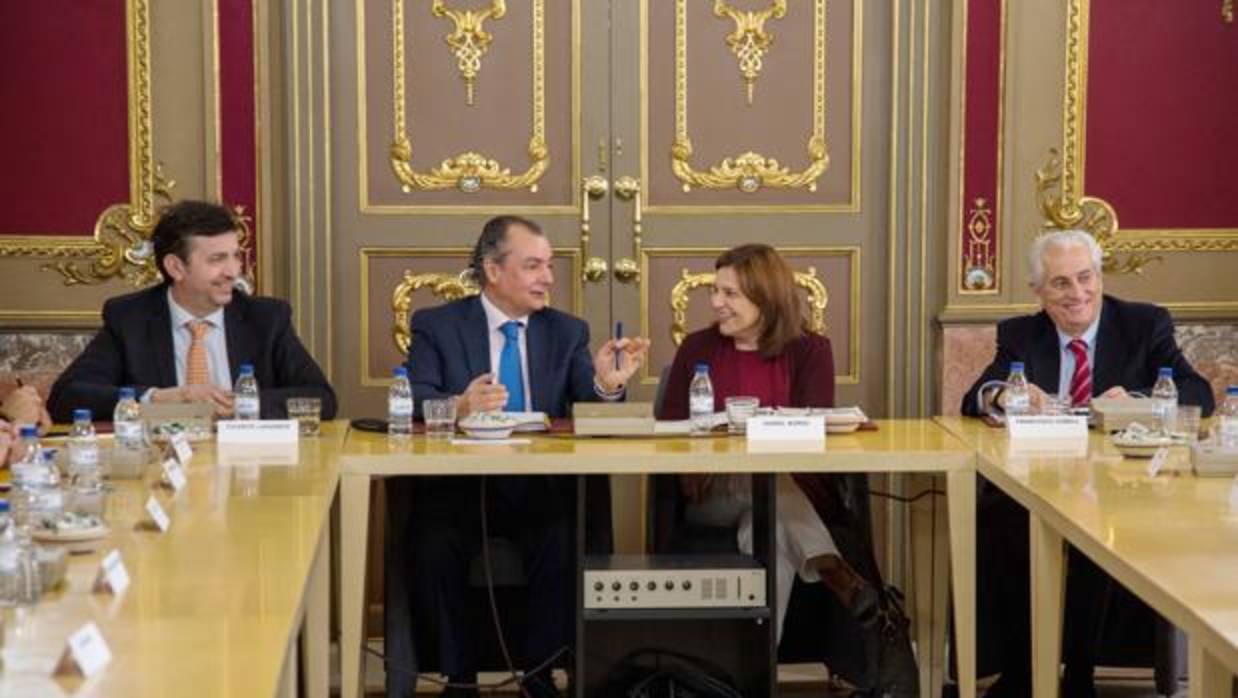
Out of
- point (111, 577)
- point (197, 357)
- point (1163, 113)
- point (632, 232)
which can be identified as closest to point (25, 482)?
point (111, 577)

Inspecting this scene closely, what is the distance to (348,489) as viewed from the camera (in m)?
4.14

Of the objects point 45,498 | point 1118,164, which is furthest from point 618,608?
point 1118,164

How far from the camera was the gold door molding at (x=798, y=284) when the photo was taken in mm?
6035

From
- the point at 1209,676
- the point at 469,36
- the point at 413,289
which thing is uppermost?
the point at 469,36

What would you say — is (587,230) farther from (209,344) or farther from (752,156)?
(209,344)

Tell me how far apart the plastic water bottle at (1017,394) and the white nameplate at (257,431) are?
175cm

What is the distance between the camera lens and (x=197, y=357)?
4.91 m

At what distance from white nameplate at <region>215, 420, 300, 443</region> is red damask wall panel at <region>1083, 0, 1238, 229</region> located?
9.56 ft

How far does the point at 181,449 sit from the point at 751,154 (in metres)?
2.62

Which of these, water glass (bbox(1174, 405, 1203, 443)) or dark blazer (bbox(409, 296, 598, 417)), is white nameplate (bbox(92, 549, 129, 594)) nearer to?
dark blazer (bbox(409, 296, 598, 417))

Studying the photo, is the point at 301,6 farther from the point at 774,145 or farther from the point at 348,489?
the point at 348,489

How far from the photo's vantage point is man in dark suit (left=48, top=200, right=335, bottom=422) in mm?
4918

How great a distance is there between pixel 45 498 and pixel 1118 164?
4027mm

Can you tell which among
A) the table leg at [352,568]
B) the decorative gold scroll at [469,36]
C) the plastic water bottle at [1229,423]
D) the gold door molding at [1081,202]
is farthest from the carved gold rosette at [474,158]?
the plastic water bottle at [1229,423]
